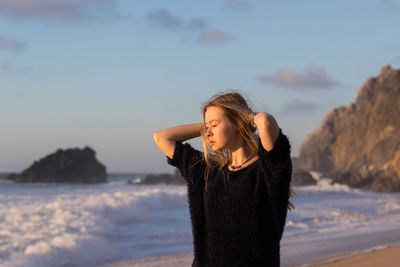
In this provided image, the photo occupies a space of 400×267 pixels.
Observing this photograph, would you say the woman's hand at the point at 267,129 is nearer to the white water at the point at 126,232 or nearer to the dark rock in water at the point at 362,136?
the white water at the point at 126,232

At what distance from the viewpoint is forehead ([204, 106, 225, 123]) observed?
237cm

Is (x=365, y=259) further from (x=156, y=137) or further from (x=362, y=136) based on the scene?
(x=362, y=136)

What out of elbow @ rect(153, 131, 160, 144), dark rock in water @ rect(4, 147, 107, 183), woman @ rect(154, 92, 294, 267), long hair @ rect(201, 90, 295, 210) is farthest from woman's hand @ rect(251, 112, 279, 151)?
dark rock in water @ rect(4, 147, 107, 183)

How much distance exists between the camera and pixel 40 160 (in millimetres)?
57969

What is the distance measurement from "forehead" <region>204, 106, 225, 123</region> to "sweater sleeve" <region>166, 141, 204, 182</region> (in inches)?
7.9

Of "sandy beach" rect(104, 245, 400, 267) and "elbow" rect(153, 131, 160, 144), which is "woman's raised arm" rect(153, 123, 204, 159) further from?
"sandy beach" rect(104, 245, 400, 267)

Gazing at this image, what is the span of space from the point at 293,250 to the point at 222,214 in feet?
18.5

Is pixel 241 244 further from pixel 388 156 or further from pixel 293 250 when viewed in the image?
pixel 388 156

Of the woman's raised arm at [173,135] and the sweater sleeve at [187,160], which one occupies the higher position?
the woman's raised arm at [173,135]

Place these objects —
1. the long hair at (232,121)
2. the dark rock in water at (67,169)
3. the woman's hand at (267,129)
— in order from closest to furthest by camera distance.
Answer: the woman's hand at (267,129) → the long hair at (232,121) → the dark rock in water at (67,169)

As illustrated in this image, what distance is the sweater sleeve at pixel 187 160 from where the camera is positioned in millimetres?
2477

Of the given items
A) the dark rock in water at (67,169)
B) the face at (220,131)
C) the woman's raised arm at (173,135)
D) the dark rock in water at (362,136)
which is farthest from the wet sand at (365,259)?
the dark rock in water at (67,169)

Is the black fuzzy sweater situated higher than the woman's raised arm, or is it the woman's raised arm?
Answer: the woman's raised arm

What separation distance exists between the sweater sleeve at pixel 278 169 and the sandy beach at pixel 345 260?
4.51m
